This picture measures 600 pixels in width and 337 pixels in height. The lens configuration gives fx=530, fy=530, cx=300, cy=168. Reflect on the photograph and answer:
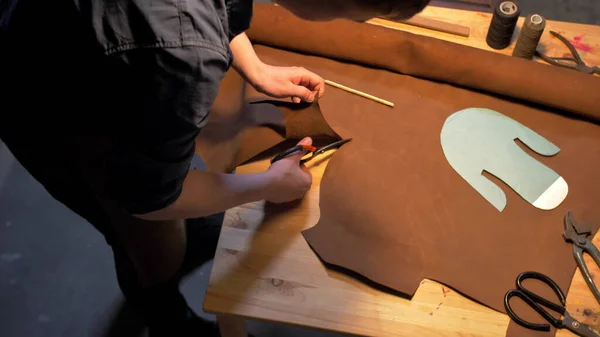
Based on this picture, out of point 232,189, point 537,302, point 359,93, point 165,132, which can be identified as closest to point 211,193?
point 232,189

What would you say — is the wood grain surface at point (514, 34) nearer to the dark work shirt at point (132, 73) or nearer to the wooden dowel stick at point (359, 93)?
the wooden dowel stick at point (359, 93)

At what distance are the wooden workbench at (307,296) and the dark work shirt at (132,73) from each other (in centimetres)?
21

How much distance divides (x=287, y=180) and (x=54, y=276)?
3.24ft

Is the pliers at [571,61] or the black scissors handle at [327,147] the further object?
the pliers at [571,61]

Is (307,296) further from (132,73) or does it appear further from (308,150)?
(132,73)

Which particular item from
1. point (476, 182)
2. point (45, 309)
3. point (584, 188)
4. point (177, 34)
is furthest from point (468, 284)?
point (45, 309)

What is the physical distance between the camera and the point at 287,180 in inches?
34.0

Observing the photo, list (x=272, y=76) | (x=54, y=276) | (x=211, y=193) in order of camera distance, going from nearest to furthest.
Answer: (x=211, y=193) < (x=272, y=76) < (x=54, y=276)

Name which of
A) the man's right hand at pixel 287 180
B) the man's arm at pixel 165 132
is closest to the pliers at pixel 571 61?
the man's right hand at pixel 287 180

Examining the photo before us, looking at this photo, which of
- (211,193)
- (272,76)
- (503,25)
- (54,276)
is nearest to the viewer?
(211,193)

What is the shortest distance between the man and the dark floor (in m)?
0.62

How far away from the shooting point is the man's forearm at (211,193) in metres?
0.76

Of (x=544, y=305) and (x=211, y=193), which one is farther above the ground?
(x=211, y=193)

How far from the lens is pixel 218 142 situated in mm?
997
